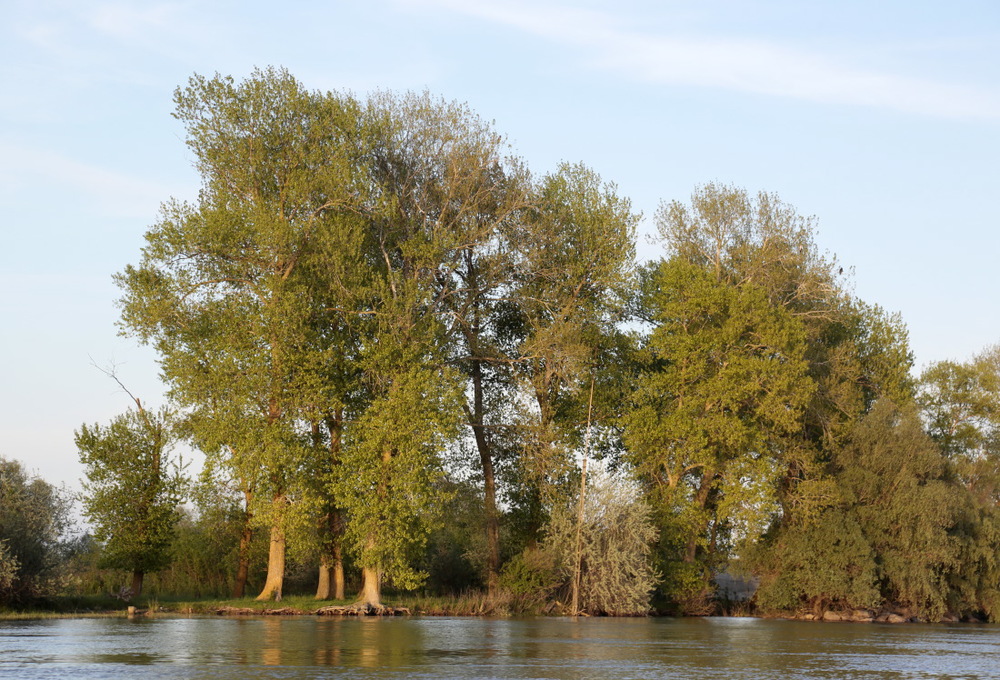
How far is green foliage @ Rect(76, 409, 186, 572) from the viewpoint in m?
44.3

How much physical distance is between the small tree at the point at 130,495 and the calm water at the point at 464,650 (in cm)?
559

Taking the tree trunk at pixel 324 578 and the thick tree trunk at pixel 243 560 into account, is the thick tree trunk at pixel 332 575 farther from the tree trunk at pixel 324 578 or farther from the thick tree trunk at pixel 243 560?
the thick tree trunk at pixel 243 560

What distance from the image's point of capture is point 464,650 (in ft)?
87.9

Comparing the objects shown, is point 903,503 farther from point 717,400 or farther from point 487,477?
point 487,477

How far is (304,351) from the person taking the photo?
44.3 meters

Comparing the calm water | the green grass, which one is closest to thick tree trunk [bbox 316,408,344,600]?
the green grass

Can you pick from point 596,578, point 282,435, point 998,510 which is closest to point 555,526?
point 596,578

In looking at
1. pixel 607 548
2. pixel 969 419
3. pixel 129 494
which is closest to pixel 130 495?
pixel 129 494

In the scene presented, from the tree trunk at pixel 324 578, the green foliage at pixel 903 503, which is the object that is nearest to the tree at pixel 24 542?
the tree trunk at pixel 324 578

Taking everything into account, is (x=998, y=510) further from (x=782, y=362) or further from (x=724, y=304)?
(x=724, y=304)

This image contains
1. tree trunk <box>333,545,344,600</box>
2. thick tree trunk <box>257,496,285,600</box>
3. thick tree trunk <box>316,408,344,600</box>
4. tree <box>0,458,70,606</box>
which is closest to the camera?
tree <box>0,458,70,606</box>

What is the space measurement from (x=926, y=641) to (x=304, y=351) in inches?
975

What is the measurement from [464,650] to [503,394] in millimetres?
26974

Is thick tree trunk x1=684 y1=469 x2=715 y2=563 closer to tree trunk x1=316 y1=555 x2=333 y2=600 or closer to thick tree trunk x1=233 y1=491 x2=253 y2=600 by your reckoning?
tree trunk x1=316 y1=555 x2=333 y2=600
